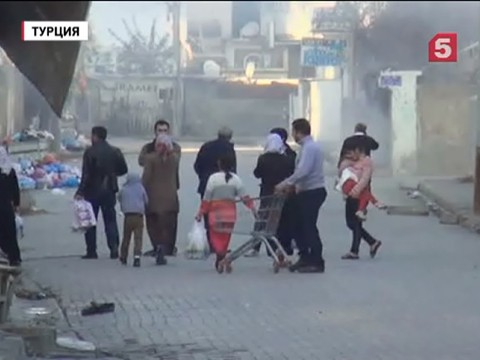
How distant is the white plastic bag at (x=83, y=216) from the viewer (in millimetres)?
16438

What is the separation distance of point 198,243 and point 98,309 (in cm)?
407

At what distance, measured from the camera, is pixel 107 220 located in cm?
1688

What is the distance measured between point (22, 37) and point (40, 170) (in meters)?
24.9

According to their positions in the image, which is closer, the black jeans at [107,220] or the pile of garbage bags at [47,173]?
the black jeans at [107,220]

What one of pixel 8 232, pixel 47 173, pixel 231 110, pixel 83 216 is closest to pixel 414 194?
pixel 47 173

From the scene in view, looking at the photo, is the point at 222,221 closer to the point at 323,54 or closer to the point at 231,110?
the point at 323,54

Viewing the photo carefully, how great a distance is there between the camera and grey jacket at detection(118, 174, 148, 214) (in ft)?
52.3

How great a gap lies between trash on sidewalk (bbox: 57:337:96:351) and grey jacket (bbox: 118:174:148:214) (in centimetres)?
556

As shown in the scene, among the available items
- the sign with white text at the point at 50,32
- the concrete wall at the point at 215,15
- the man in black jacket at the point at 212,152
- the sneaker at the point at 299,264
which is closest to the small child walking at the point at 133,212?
the man in black jacket at the point at 212,152

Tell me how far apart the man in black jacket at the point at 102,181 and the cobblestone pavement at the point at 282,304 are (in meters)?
0.31

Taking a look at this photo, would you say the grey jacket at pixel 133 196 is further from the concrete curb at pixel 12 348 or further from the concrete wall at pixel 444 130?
the concrete wall at pixel 444 130

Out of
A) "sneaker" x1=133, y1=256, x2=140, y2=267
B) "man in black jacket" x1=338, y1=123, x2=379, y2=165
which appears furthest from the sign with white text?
"man in black jacket" x1=338, y1=123, x2=379, y2=165

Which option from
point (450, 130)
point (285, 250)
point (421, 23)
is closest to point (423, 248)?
point (285, 250)

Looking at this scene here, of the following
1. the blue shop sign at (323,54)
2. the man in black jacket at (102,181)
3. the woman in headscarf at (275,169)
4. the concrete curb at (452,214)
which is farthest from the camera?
the blue shop sign at (323,54)
